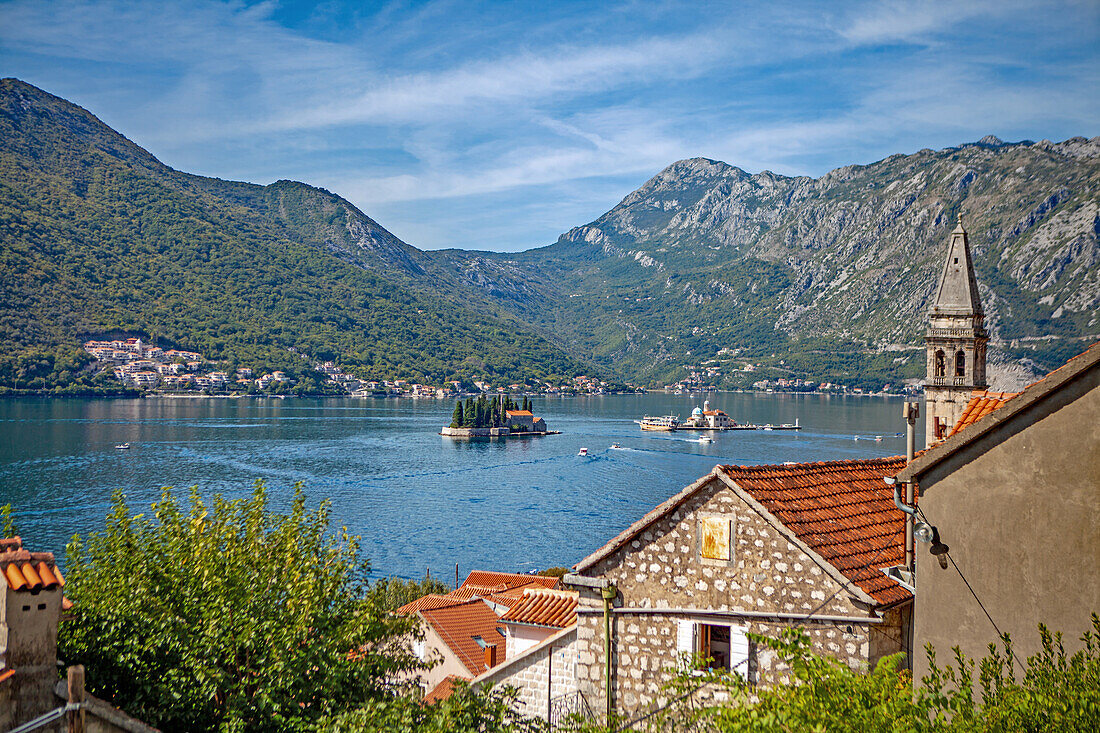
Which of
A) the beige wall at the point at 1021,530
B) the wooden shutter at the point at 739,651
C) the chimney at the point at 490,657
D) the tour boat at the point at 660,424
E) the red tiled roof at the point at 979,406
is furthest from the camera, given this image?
the tour boat at the point at 660,424

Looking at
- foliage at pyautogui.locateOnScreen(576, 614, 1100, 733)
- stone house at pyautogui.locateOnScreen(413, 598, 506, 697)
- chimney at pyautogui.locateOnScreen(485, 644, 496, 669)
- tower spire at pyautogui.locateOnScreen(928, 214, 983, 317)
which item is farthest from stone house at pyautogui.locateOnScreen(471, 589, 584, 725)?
tower spire at pyautogui.locateOnScreen(928, 214, 983, 317)

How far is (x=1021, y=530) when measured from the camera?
5.60 meters

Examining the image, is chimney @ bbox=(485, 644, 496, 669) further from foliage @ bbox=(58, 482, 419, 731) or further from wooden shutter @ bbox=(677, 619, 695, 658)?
wooden shutter @ bbox=(677, 619, 695, 658)

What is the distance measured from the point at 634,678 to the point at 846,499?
2863 mm

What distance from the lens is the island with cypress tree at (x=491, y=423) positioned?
12006 centimetres

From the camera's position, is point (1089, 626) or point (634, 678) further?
point (634, 678)

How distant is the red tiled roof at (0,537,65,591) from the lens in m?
4.89

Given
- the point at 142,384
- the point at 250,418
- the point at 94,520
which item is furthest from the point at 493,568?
the point at 142,384

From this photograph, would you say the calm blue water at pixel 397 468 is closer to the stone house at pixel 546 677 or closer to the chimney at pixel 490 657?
the chimney at pixel 490 657

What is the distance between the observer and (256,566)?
9.00m

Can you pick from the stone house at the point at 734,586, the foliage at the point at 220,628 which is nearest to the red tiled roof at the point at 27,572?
the foliage at the point at 220,628

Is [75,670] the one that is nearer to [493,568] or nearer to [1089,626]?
[1089,626]

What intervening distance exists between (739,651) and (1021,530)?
290 centimetres

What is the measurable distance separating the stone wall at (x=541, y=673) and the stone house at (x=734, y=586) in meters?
0.66
